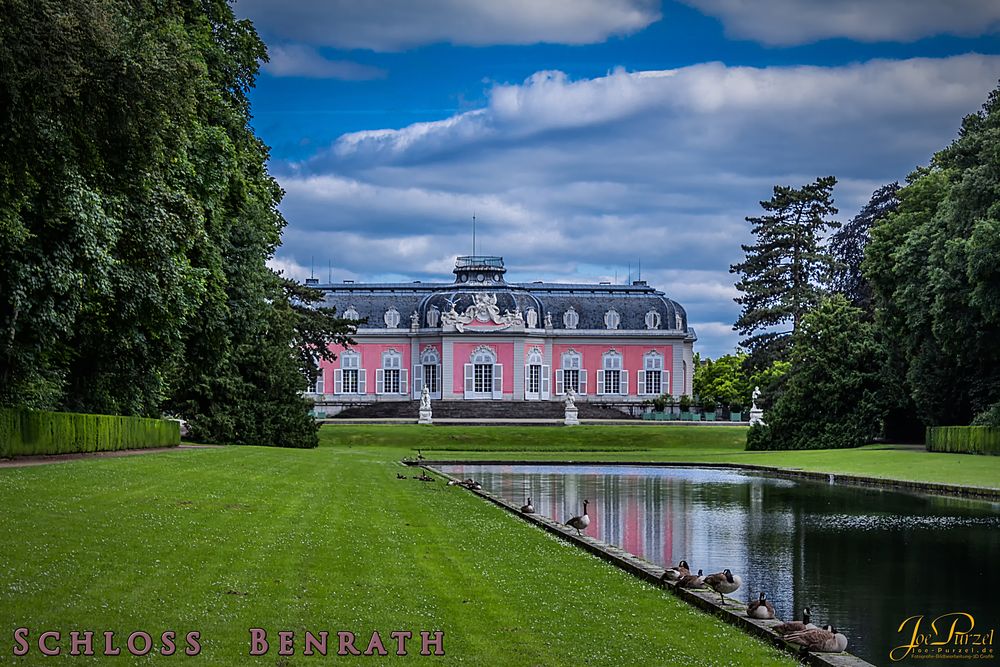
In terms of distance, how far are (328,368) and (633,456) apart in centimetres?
4062

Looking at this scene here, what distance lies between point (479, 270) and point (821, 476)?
2089 inches

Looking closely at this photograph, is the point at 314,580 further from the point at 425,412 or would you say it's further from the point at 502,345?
the point at 502,345

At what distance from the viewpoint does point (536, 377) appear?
80.7 m

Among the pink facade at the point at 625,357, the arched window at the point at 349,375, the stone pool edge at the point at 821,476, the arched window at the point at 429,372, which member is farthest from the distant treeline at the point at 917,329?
the arched window at the point at 349,375

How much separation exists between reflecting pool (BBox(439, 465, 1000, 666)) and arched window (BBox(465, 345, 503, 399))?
48.8 metres

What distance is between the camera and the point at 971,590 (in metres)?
12.4

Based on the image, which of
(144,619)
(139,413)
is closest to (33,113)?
(144,619)

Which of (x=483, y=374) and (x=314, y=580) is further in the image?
(x=483, y=374)

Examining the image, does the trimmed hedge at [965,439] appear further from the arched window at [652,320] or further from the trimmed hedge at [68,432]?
the arched window at [652,320]

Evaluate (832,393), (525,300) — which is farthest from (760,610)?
(525,300)

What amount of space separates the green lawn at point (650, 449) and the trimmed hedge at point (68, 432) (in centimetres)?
1262

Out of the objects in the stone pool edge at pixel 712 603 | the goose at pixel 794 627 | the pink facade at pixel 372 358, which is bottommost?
the stone pool edge at pixel 712 603

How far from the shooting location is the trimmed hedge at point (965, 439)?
37125 millimetres

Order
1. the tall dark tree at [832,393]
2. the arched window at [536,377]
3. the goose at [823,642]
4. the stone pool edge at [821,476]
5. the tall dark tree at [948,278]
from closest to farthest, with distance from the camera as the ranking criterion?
the goose at [823,642], the stone pool edge at [821,476], the tall dark tree at [948,278], the tall dark tree at [832,393], the arched window at [536,377]
